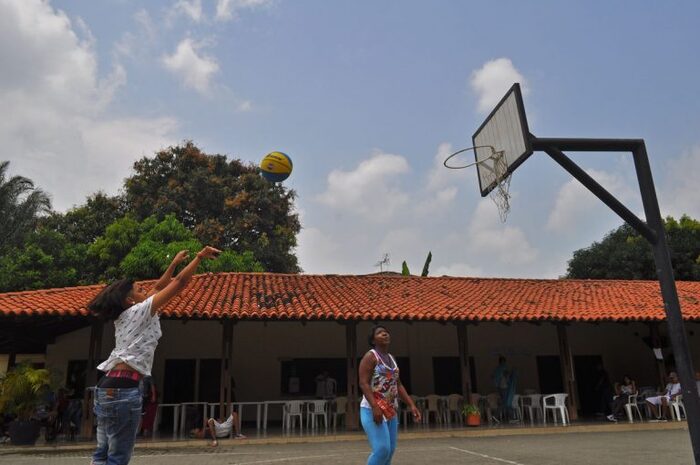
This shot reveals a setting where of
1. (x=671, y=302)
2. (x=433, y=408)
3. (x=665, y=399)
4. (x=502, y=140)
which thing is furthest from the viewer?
(x=433, y=408)

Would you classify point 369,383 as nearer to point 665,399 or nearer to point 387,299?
point 387,299

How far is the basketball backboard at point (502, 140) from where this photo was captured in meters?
4.86

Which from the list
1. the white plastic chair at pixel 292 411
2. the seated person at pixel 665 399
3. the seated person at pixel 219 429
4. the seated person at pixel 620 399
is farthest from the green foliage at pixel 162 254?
the seated person at pixel 665 399

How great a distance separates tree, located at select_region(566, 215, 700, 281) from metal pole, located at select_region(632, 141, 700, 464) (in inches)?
1066

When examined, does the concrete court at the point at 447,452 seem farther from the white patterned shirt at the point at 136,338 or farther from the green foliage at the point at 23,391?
the white patterned shirt at the point at 136,338

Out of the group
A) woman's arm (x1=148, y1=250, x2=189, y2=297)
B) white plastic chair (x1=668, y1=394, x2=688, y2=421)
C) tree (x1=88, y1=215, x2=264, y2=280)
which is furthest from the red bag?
tree (x1=88, y1=215, x2=264, y2=280)

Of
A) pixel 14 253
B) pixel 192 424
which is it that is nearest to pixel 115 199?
pixel 14 253

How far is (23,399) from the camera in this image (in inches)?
420

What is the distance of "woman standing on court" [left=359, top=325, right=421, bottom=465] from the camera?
13.4 feet

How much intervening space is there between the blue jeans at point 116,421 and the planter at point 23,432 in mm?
9552

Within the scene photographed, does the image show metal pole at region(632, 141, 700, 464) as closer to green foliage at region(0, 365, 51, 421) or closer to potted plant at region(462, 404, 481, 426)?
potted plant at region(462, 404, 481, 426)

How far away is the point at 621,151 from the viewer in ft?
15.7

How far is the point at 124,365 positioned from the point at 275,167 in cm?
1324

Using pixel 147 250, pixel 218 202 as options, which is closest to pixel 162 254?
pixel 147 250
